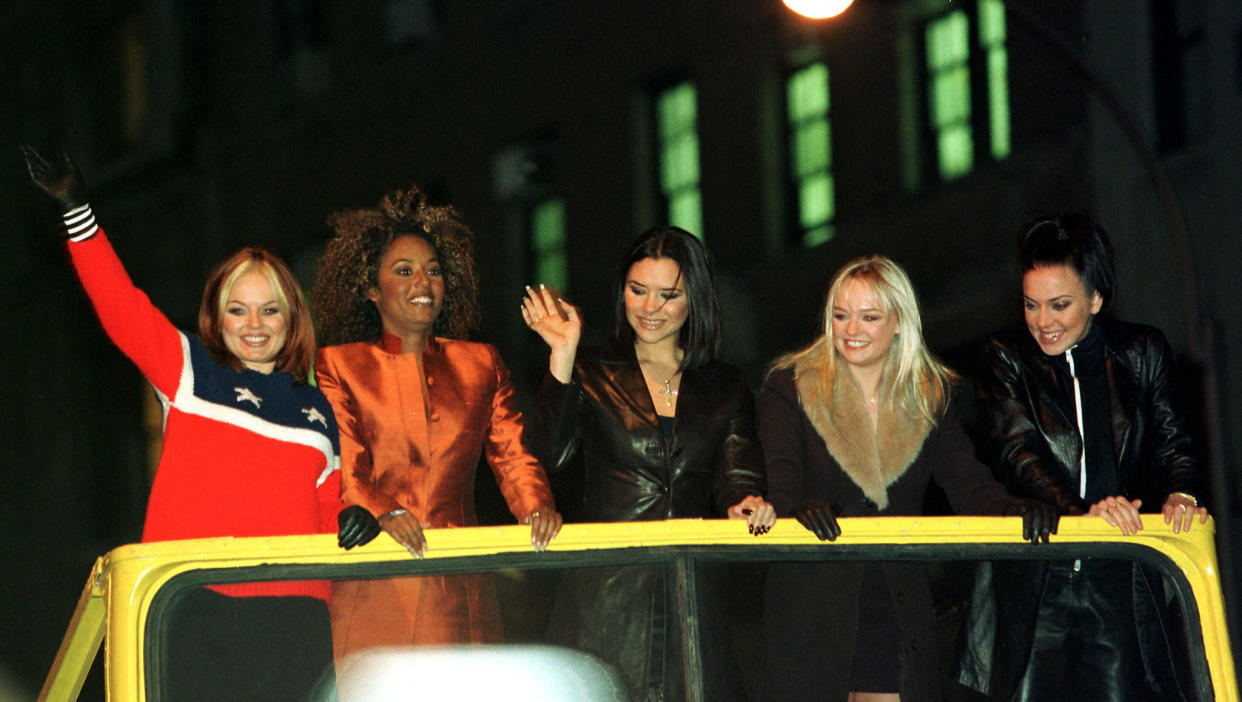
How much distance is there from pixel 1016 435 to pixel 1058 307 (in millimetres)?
407

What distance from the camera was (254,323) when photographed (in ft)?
13.7

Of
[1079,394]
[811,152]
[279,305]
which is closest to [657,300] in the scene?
[279,305]

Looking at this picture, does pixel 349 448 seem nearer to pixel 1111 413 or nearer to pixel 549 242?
pixel 1111 413

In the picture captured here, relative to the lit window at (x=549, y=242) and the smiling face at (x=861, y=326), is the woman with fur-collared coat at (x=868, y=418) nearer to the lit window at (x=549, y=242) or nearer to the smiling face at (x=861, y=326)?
the smiling face at (x=861, y=326)

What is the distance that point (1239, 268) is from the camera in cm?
1118

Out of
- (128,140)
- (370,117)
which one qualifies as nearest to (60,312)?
(128,140)

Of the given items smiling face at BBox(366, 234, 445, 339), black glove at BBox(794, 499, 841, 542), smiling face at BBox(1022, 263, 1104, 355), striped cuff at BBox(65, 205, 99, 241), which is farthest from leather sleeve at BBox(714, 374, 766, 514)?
striped cuff at BBox(65, 205, 99, 241)

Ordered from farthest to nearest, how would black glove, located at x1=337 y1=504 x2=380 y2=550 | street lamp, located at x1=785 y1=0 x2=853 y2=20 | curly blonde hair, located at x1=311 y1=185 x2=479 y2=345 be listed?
street lamp, located at x1=785 y1=0 x2=853 y2=20 < curly blonde hair, located at x1=311 y1=185 x2=479 y2=345 < black glove, located at x1=337 y1=504 x2=380 y2=550

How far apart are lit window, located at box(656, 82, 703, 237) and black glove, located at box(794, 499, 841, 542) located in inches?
473

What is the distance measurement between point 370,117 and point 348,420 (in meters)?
14.3

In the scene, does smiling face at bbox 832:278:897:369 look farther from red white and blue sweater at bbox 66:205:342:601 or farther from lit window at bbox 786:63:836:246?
lit window at bbox 786:63:836:246

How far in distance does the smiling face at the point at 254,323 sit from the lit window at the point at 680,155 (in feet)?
35.8

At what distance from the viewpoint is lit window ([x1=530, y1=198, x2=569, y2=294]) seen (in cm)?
1639

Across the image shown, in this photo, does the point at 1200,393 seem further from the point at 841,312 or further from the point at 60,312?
the point at 60,312
